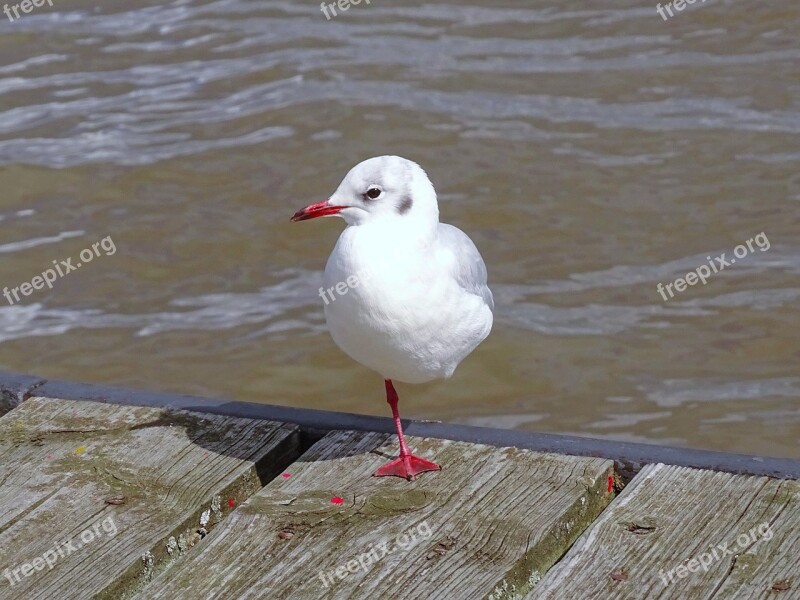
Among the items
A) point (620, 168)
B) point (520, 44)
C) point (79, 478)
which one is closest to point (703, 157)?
point (620, 168)

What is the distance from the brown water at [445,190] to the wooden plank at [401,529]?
9.82ft

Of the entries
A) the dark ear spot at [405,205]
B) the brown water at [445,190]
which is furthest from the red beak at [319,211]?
the brown water at [445,190]

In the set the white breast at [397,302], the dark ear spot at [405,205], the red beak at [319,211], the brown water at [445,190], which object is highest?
the red beak at [319,211]

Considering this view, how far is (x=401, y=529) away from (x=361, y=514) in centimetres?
15

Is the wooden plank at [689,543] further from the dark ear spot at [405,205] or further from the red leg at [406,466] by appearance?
the dark ear spot at [405,205]

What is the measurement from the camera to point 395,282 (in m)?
3.51

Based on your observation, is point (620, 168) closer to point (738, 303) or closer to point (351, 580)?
point (738, 303)

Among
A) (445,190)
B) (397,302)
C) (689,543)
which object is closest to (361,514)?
(397,302)

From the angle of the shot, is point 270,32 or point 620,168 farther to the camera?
point 270,32

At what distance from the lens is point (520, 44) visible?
33.1 feet

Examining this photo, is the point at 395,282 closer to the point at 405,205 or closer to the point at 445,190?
the point at 405,205

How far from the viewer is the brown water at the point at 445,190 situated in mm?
6922

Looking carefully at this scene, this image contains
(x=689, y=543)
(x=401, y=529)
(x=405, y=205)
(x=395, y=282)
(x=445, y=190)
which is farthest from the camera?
(x=445, y=190)

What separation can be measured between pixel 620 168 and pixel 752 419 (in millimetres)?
2576
